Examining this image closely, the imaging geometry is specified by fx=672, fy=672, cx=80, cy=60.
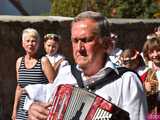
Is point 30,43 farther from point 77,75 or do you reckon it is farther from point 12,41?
point 77,75

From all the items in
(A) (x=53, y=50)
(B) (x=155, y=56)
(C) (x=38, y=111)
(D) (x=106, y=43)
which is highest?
(D) (x=106, y=43)

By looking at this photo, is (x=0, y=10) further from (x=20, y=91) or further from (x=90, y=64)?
(x=90, y=64)

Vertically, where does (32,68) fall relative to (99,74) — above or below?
below

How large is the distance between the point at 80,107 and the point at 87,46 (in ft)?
1.12

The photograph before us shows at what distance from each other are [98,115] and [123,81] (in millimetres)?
320

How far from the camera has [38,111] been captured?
11.8 ft

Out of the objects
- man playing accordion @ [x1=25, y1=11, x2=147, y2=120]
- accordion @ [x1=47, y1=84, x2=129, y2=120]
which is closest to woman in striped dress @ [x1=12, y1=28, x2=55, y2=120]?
man playing accordion @ [x1=25, y1=11, x2=147, y2=120]

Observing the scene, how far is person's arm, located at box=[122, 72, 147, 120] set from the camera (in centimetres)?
358

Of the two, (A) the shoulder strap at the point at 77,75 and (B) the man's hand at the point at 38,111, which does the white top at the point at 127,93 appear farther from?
(B) the man's hand at the point at 38,111

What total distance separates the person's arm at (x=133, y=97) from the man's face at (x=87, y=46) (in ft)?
0.61

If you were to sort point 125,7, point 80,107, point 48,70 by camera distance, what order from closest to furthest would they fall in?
point 80,107 → point 48,70 → point 125,7

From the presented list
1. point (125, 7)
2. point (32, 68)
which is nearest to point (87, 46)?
point (32, 68)

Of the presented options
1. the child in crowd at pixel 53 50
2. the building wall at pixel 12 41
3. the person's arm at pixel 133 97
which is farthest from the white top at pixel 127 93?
the building wall at pixel 12 41

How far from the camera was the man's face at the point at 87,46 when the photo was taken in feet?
11.7
